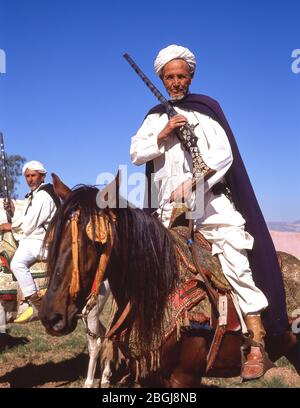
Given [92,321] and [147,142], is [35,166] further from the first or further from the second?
[147,142]

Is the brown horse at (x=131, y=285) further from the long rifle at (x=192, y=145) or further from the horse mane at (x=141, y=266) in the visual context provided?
the long rifle at (x=192, y=145)

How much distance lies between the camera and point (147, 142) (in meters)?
4.37

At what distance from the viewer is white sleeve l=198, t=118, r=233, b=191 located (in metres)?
4.09

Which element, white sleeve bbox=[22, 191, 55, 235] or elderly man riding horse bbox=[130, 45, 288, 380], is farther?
white sleeve bbox=[22, 191, 55, 235]

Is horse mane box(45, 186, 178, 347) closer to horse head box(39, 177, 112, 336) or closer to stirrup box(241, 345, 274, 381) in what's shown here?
horse head box(39, 177, 112, 336)

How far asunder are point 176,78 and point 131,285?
195cm

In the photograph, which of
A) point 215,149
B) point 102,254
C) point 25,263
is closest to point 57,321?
point 102,254

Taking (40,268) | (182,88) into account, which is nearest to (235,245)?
(182,88)

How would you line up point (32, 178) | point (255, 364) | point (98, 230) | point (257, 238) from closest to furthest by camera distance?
point (98, 230)
point (255, 364)
point (257, 238)
point (32, 178)

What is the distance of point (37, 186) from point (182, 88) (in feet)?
14.6

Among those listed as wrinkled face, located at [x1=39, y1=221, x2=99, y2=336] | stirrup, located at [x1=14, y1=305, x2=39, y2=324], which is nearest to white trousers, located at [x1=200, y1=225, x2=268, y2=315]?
wrinkled face, located at [x1=39, y1=221, x2=99, y2=336]

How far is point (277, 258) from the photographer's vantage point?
4504 millimetres

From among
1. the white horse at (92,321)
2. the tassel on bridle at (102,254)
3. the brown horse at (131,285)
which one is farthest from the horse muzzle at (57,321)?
the white horse at (92,321)

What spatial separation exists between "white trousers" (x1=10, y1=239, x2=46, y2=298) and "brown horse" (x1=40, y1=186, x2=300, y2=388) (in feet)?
12.1
